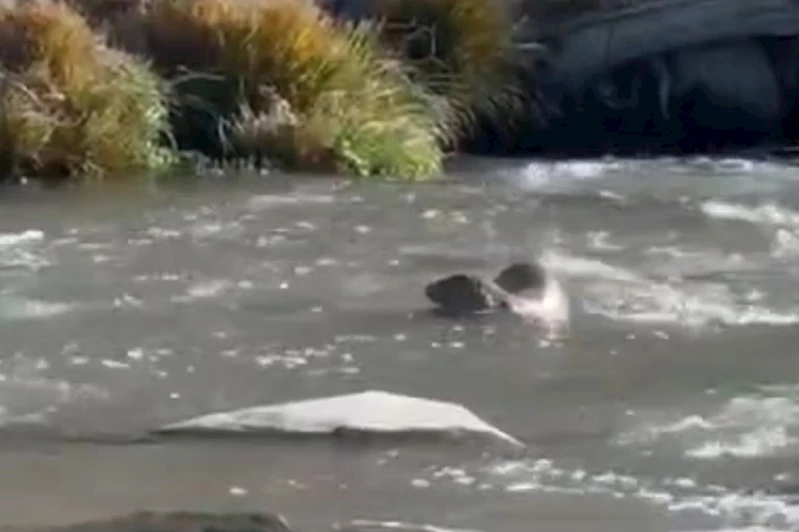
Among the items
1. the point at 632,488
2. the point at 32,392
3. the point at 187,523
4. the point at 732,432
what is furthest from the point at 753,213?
the point at 187,523

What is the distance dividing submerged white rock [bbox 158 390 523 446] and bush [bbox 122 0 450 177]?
6.91 m

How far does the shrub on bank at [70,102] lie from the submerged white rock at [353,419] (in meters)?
6.31

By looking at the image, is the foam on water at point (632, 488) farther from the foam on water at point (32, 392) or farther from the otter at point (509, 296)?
the otter at point (509, 296)

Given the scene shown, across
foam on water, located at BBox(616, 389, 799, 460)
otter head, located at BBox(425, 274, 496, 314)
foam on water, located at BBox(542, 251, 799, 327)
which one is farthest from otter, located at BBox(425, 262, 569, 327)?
foam on water, located at BBox(616, 389, 799, 460)

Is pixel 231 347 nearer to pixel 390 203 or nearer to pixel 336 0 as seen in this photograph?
pixel 390 203

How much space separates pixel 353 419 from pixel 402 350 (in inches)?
52.1

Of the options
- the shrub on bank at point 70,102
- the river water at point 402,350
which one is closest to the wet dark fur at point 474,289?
the river water at point 402,350

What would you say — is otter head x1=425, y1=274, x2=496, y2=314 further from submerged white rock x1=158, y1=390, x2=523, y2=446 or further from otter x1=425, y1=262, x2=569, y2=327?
submerged white rock x1=158, y1=390, x2=523, y2=446

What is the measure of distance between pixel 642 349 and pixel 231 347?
4.43ft

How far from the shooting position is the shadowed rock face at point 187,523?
5.69 m

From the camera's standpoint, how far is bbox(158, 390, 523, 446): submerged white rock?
23.5 feet

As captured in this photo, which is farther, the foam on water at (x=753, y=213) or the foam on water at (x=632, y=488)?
the foam on water at (x=753, y=213)

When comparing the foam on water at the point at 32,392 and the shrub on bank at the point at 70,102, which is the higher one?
the shrub on bank at the point at 70,102

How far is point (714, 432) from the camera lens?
7250 mm
